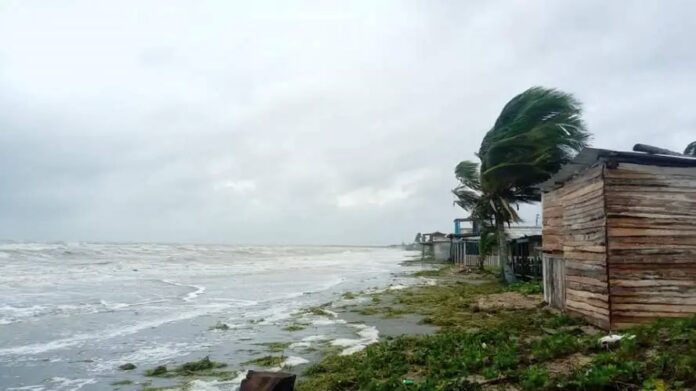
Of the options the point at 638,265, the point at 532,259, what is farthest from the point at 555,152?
the point at 638,265

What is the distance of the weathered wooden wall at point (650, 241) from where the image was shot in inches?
400

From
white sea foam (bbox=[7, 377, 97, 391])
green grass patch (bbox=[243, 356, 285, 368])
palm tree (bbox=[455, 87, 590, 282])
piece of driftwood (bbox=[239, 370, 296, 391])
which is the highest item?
palm tree (bbox=[455, 87, 590, 282])

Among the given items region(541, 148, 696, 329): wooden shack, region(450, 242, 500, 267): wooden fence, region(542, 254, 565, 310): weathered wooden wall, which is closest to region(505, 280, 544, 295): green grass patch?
region(542, 254, 565, 310): weathered wooden wall

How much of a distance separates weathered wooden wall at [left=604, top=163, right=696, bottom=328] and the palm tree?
32.8ft

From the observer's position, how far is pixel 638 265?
10.3m

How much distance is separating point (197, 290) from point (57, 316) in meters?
8.68

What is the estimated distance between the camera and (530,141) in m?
20.4

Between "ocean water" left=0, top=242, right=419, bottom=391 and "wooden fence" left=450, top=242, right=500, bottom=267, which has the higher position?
"wooden fence" left=450, top=242, right=500, bottom=267

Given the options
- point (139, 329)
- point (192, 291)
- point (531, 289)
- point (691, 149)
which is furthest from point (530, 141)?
point (192, 291)

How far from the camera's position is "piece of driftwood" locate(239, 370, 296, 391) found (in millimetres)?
6785

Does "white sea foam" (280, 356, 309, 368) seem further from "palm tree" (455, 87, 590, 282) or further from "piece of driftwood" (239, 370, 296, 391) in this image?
"palm tree" (455, 87, 590, 282)

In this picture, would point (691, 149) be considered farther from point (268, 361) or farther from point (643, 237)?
point (268, 361)

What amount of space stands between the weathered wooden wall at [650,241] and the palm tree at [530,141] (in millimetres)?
9994

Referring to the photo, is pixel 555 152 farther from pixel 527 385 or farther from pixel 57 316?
pixel 57 316
